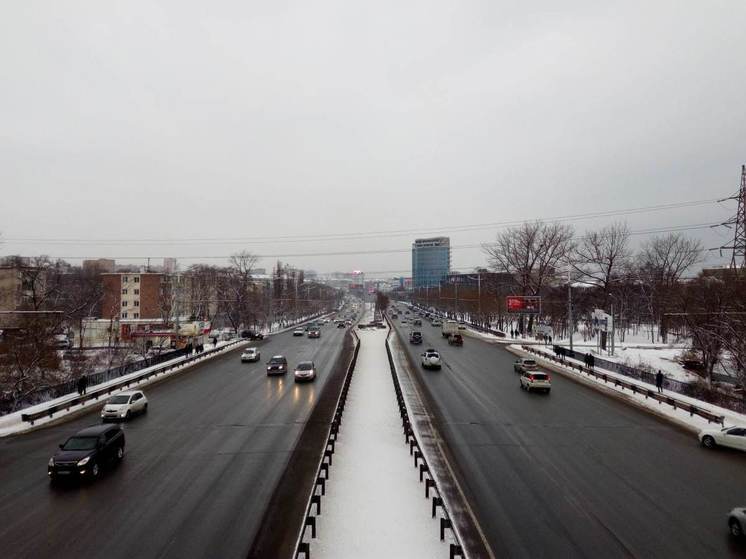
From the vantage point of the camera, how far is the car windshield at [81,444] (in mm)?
14883

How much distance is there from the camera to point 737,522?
10.7m

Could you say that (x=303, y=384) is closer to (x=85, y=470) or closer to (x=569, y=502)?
(x=85, y=470)

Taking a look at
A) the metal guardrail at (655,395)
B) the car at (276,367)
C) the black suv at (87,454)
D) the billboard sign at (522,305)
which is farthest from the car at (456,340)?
the black suv at (87,454)

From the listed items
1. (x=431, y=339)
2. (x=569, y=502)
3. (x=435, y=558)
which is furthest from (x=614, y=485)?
(x=431, y=339)

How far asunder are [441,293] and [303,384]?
118 metres

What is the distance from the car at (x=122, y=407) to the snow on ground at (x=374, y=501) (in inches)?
447

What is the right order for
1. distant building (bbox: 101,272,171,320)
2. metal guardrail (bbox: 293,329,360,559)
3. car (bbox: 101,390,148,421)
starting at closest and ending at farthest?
metal guardrail (bbox: 293,329,360,559) → car (bbox: 101,390,148,421) → distant building (bbox: 101,272,171,320)

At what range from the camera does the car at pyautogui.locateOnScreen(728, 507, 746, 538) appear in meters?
10.5

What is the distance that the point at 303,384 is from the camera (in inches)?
1254

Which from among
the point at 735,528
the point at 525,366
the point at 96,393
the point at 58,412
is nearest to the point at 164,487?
the point at 58,412

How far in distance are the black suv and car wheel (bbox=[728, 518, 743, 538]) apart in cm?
1886

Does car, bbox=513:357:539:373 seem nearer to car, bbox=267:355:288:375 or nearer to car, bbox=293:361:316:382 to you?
car, bbox=293:361:316:382

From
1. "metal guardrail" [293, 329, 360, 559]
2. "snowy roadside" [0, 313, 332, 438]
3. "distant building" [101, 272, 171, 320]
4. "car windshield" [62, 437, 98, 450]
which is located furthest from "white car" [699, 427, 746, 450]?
"distant building" [101, 272, 171, 320]

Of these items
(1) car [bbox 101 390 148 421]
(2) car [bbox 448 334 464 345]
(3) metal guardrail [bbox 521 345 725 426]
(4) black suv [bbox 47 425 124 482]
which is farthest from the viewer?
(2) car [bbox 448 334 464 345]
